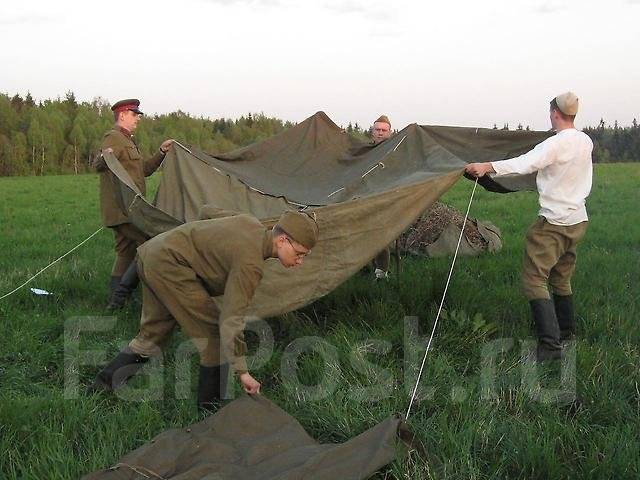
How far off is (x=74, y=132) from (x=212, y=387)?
4982cm

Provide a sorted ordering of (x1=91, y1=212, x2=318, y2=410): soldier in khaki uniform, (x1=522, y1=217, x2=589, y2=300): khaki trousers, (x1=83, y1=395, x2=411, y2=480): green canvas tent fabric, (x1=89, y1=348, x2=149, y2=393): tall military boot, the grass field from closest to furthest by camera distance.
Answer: (x1=83, y1=395, x2=411, y2=480): green canvas tent fabric < the grass field < (x1=91, y1=212, x2=318, y2=410): soldier in khaki uniform < (x1=89, y1=348, x2=149, y2=393): tall military boot < (x1=522, y1=217, x2=589, y2=300): khaki trousers

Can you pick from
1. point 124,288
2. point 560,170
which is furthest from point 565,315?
point 124,288

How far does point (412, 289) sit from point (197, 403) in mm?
2553

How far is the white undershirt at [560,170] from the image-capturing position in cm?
468

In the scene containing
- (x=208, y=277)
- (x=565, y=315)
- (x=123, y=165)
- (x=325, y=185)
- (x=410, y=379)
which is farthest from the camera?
(x=325, y=185)

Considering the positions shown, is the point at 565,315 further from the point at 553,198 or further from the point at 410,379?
the point at 410,379

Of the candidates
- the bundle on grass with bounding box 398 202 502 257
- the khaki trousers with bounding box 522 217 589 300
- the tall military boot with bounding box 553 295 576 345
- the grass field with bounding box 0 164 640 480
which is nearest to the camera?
the grass field with bounding box 0 164 640 480

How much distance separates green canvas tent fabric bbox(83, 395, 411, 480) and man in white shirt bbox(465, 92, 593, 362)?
2.01 metres

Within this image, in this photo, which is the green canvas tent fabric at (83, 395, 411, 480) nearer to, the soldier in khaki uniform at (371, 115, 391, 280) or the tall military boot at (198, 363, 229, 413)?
the tall military boot at (198, 363, 229, 413)

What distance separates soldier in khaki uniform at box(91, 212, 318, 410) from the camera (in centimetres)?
353

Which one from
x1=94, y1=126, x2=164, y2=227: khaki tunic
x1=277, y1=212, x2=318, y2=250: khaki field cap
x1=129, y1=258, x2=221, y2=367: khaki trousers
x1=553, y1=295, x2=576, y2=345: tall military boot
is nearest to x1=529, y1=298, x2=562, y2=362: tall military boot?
x1=553, y1=295, x2=576, y2=345: tall military boot

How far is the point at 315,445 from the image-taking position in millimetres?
3350

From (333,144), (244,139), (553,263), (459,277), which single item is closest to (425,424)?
(553,263)

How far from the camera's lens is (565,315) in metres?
5.14
